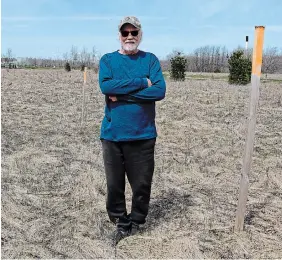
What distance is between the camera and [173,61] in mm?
24062

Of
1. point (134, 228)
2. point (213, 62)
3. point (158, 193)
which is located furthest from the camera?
point (213, 62)

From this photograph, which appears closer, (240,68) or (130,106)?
(130,106)

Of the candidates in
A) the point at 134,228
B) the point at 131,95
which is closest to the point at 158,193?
the point at 134,228

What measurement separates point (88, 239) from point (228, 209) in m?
1.53

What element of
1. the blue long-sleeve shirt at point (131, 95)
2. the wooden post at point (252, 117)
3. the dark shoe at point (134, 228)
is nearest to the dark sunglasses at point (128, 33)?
the blue long-sleeve shirt at point (131, 95)

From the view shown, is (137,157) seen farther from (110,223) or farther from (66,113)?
(66,113)

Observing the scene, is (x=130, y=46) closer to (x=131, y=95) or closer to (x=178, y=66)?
(x=131, y=95)

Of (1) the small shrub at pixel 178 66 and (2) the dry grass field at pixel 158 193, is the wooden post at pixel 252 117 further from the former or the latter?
(1) the small shrub at pixel 178 66

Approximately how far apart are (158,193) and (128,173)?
134 cm

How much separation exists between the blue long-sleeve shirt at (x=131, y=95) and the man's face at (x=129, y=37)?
9 centimetres

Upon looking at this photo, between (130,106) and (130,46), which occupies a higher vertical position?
(130,46)

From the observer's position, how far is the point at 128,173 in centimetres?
320

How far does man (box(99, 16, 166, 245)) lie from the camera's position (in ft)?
9.66

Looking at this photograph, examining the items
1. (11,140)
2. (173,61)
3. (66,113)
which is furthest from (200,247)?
(173,61)
